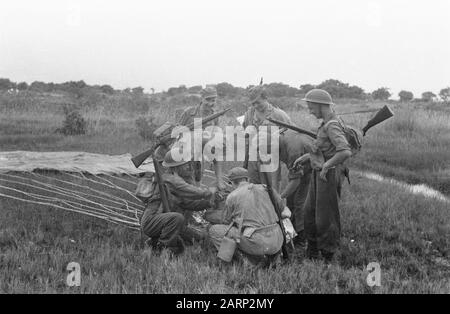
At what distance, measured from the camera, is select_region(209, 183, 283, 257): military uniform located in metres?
5.11

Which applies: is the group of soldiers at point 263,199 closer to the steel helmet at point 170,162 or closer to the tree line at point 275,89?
the steel helmet at point 170,162

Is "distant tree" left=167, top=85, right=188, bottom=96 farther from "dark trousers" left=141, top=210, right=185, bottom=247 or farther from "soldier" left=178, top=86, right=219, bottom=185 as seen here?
"dark trousers" left=141, top=210, right=185, bottom=247

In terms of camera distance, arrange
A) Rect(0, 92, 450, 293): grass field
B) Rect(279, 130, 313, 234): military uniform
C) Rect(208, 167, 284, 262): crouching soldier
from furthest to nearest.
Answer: Rect(279, 130, 313, 234): military uniform < Rect(208, 167, 284, 262): crouching soldier < Rect(0, 92, 450, 293): grass field

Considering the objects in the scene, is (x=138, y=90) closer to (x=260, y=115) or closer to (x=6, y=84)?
(x=6, y=84)

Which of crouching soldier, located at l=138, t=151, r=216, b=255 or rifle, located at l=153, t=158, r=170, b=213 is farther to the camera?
rifle, located at l=153, t=158, r=170, b=213

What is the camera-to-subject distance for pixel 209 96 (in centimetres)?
744

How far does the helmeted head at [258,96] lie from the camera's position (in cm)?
683

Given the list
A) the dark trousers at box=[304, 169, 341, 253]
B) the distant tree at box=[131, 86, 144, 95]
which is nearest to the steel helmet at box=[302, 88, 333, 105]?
the dark trousers at box=[304, 169, 341, 253]

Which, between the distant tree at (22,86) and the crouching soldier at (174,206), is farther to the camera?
the distant tree at (22,86)

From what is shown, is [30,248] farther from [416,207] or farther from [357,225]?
[416,207]

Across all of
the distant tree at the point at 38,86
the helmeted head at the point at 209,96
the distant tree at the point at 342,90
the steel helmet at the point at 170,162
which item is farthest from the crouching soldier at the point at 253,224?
the distant tree at the point at 38,86

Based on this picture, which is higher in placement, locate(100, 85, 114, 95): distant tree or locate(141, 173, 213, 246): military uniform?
locate(100, 85, 114, 95): distant tree

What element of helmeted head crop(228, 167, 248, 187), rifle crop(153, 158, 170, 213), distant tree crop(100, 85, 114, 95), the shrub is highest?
distant tree crop(100, 85, 114, 95)
